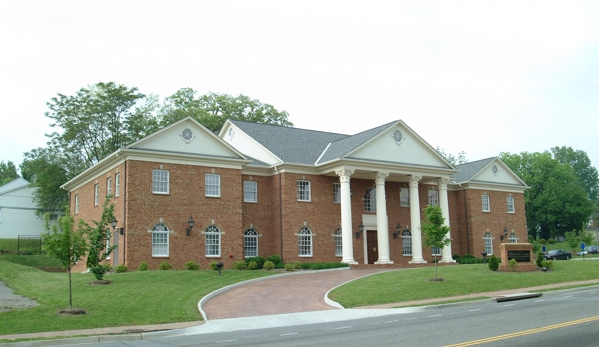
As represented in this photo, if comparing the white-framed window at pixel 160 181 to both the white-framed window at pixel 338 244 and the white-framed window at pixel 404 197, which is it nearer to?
the white-framed window at pixel 338 244

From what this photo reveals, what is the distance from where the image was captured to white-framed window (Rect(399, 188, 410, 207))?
4203 cm

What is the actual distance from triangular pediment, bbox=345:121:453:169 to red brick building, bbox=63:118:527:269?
0.26 ft

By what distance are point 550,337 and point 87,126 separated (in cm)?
5060

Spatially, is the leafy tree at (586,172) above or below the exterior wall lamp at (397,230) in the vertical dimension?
above

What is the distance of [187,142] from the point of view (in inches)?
1318

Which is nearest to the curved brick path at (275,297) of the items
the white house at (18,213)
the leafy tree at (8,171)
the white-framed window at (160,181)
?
the white-framed window at (160,181)

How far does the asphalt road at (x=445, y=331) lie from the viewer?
11539 millimetres

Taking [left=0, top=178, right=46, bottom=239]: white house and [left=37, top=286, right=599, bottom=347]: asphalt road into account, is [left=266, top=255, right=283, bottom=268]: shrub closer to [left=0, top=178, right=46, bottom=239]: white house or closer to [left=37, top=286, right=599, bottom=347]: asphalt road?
[left=37, top=286, right=599, bottom=347]: asphalt road

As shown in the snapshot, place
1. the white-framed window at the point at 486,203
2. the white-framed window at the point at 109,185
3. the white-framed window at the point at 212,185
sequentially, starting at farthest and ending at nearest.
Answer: the white-framed window at the point at 486,203 → the white-framed window at the point at 109,185 → the white-framed window at the point at 212,185

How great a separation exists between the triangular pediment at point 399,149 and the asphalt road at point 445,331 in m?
19.9

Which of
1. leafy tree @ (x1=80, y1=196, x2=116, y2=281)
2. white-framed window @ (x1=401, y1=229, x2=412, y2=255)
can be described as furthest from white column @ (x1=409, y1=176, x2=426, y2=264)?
leafy tree @ (x1=80, y1=196, x2=116, y2=281)

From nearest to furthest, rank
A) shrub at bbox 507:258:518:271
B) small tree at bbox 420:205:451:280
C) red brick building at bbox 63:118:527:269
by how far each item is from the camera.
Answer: small tree at bbox 420:205:451:280 < shrub at bbox 507:258:518:271 < red brick building at bbox 63:118:527:269

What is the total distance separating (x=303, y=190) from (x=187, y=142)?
27.9ft

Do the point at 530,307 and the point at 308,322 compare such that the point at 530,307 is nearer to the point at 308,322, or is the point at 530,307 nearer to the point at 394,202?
the point at 308,322
